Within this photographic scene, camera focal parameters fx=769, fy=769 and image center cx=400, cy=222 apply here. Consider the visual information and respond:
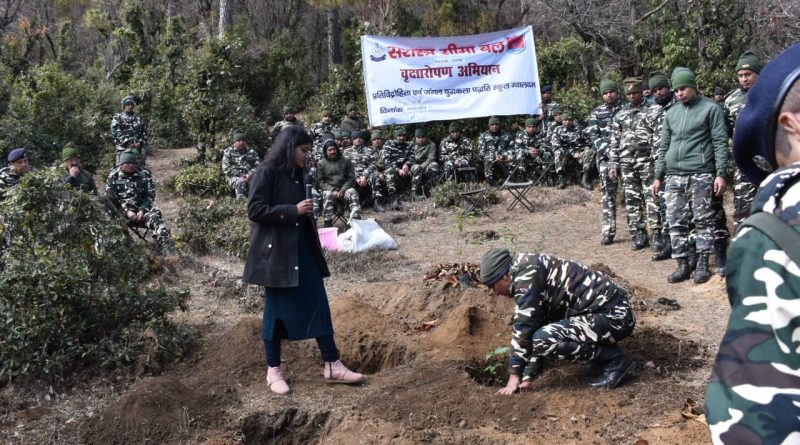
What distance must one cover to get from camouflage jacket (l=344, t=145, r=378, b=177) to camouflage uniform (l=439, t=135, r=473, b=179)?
1.23 m

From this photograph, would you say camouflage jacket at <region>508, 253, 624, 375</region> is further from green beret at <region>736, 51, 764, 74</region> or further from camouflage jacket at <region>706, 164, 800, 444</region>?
camouflage jacket at <region>706, 164, 800, 444</region>

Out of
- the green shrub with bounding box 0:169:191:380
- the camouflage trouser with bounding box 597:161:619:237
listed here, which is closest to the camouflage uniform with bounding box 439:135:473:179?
the camouflage trouser with bounding box 597:161:619:237

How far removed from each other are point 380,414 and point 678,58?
1274 centimetres

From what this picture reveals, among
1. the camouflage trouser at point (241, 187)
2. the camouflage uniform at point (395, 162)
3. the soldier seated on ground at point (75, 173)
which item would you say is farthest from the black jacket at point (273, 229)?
the camouflage uniform at point (395, 162)

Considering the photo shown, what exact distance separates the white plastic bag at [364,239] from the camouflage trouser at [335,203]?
68.3 inches

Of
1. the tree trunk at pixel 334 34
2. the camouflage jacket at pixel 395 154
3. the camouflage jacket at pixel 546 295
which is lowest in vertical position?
the camouflage jacket at pixel 546 295

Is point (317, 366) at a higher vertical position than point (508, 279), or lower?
lower

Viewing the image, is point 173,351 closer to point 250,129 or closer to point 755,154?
point 755,154

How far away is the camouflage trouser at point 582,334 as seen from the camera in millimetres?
4969

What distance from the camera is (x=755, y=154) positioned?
1.66m

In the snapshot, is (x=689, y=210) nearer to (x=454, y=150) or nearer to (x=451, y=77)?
(x=454, y=150)

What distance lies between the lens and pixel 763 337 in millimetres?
1474

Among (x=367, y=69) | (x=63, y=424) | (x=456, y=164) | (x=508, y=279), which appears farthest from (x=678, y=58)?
(x=63, y=424)

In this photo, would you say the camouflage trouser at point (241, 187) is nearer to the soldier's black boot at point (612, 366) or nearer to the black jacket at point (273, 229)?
the black jacket at point (273, 229)
